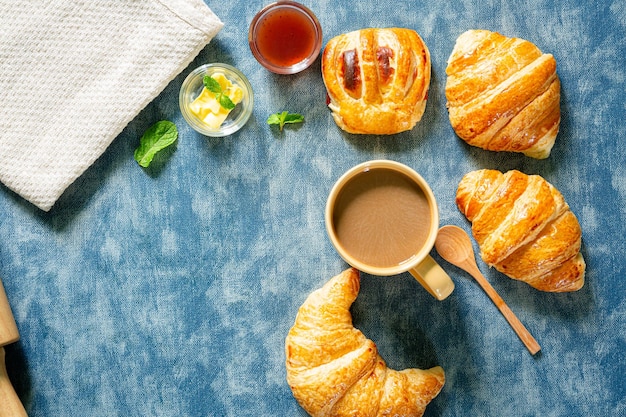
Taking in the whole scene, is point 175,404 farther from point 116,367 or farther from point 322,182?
point 322,182

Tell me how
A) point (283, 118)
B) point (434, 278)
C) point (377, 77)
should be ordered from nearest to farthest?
point (434, 278), point (377, 77), point (283, 118)

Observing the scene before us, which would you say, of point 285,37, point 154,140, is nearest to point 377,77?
point 285,37

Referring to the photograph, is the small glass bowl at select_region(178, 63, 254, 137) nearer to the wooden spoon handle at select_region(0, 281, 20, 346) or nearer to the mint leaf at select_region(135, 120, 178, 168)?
the mint leaf at select_region(135, 120, 178, 168)

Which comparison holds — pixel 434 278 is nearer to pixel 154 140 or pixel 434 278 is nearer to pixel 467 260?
pixel 467 260

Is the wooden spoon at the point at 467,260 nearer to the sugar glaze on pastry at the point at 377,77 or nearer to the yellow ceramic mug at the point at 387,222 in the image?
the yellow ceramic mug at the point at 387,222

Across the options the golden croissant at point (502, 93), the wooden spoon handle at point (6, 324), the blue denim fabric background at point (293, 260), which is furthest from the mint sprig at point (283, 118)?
the wooden spoon handle at point (6, 324)

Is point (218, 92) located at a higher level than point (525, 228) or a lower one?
higher
